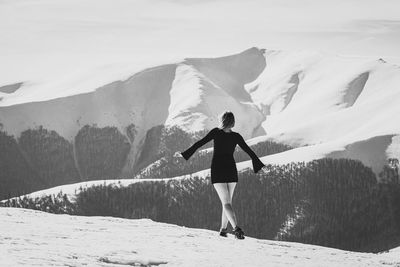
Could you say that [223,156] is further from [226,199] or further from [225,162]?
[226,199]

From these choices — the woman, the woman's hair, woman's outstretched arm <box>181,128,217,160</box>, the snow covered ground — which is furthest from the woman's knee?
the woman's hair

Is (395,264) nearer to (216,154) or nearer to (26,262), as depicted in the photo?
(216,154)

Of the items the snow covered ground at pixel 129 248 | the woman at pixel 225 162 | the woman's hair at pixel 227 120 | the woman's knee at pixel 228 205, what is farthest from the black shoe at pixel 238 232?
the woman's hair at pixel 227 120

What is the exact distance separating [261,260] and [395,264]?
7531mm

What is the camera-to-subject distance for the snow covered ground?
2430 centimetres

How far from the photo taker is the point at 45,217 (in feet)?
119

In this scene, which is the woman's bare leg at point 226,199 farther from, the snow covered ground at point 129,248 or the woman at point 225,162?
the snow covered ground at point 129,248

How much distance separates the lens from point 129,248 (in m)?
26.9

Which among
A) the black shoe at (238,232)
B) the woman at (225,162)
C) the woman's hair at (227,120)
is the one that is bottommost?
the black shoe at (238,232)

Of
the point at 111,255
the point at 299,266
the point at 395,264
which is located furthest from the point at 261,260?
the point at 395,264

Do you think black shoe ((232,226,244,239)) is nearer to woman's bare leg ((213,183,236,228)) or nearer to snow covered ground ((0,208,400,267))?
snow covered ground ((0,208,400,267))

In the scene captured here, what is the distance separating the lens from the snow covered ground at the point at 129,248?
2430cm

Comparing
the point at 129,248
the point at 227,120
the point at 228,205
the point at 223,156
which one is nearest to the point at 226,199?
the point at 228,205

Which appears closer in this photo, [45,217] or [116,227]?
[116,227]
